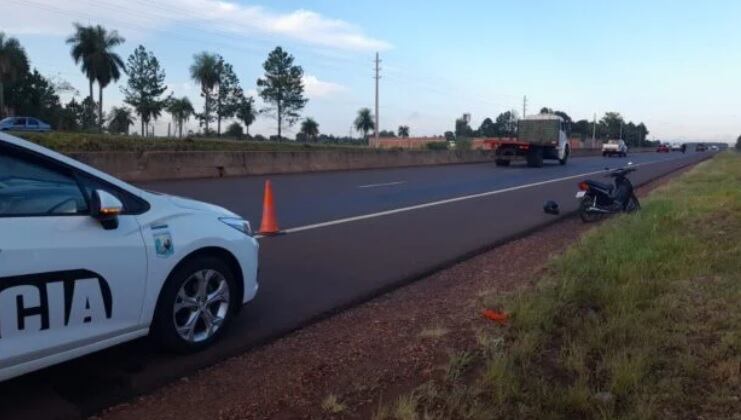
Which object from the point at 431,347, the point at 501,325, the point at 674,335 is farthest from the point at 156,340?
the point at 674,335

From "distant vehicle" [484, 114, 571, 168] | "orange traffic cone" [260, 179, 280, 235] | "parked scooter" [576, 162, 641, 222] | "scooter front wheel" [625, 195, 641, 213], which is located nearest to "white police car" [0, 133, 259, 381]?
"orange traffic cone" [260, 179, 280, 235]

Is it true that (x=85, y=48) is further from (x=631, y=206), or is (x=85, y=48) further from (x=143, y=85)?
(x=631, y=206)

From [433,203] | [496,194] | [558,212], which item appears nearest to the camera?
[558,212]

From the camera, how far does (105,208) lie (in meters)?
3.81

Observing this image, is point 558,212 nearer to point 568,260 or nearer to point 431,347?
point 568,260

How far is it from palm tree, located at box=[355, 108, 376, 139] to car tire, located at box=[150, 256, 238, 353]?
454 feet

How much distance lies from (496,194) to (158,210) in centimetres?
1362

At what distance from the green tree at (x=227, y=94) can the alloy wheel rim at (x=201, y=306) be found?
10473cm

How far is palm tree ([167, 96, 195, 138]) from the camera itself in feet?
328

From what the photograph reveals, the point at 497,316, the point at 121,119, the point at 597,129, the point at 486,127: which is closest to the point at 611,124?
the point at 597,129

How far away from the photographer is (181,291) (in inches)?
174

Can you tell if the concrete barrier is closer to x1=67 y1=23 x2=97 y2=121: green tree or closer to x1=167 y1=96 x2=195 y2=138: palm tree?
x1=67 y1=23 x2=97 y2=121: green tree

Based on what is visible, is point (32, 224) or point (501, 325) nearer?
A: point (32, 224)

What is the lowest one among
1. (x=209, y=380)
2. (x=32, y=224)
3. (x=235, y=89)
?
(x=209, y=380)
